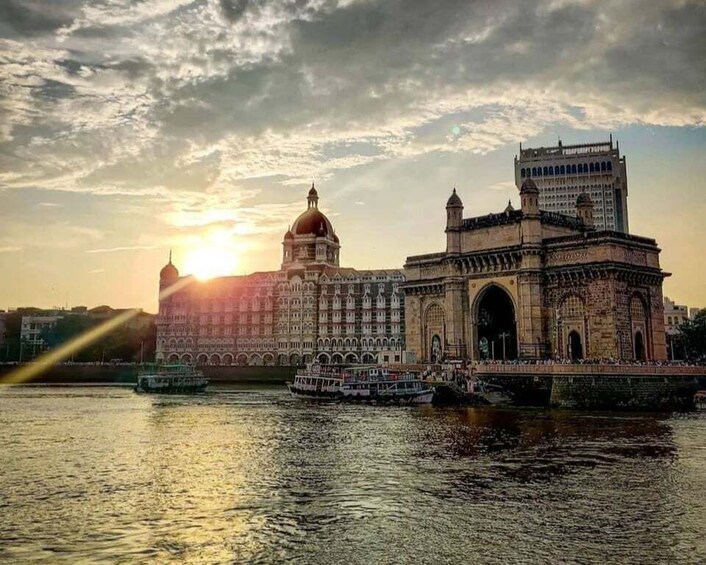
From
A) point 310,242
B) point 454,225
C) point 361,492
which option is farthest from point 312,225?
point 361,492

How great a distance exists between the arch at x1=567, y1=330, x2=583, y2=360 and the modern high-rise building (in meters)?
88.1

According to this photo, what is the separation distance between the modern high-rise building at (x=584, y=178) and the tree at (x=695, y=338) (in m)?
57.2

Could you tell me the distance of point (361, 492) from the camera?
1020 inches

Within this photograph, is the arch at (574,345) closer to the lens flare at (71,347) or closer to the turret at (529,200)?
the turret at (529,200)

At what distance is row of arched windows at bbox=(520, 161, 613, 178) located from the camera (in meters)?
155

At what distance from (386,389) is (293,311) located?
73.5m

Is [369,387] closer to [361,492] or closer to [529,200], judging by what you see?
[529,200]

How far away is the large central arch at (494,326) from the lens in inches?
3049

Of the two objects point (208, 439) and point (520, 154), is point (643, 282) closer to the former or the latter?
point (208, 439)

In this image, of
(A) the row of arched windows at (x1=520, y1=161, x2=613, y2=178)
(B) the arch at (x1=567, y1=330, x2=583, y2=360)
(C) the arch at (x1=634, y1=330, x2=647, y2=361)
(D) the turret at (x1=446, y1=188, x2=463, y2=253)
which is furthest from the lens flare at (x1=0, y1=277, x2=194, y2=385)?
(C) the arch at (x1=634, y1=330, x2=647, y2=361)

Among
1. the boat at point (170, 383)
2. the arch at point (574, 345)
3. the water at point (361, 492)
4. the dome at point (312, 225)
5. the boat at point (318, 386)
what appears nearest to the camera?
the water at point (361, 492)

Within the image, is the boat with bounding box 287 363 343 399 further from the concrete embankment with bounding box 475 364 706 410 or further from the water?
the water

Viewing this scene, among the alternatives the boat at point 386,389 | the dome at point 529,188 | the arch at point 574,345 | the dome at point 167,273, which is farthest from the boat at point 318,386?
the dome at point 167,273

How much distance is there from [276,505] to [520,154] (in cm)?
15004
